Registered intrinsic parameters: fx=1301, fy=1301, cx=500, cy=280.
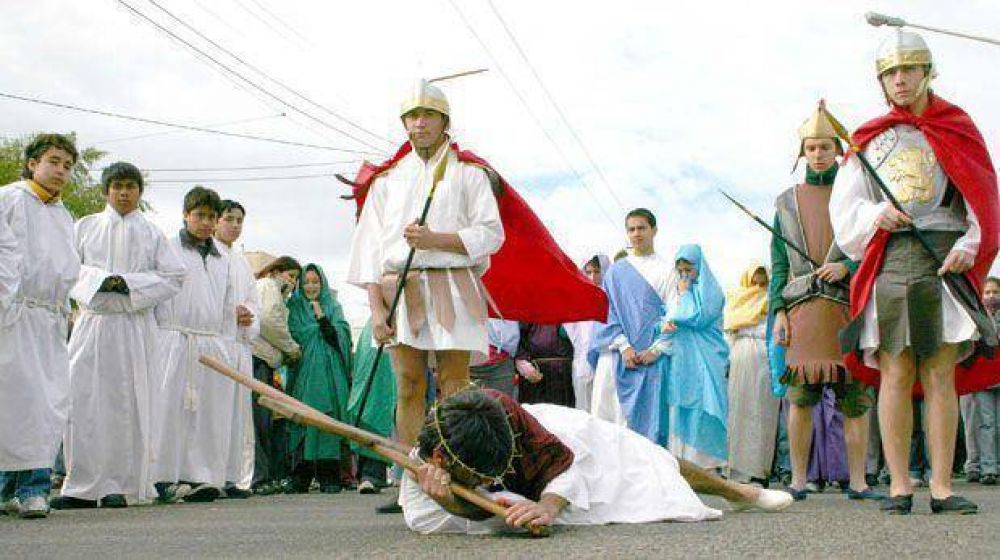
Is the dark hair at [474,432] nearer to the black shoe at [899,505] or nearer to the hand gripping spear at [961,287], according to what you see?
the black shoe at [899,505]

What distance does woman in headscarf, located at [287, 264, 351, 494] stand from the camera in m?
10.5

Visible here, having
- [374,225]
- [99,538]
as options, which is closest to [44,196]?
[374,225]

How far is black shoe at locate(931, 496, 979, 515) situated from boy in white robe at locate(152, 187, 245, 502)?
4.80 m

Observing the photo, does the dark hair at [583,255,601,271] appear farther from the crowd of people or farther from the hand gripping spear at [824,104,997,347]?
the hand gripping spear at [824,104,997,347]

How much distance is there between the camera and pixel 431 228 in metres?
6.39

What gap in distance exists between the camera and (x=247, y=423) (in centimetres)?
973

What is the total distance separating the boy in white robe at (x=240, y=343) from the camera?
920cm

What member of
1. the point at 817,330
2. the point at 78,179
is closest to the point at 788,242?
the point at 817,330

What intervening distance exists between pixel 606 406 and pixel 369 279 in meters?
4.65

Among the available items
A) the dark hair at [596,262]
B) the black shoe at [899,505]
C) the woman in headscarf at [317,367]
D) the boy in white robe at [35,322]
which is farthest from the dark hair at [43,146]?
the dark hair at [596,262]

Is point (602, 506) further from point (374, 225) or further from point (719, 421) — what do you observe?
point (719, 421)

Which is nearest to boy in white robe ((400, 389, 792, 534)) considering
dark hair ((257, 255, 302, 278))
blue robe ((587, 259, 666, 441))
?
blue robe ((587, 259, 666, 441))

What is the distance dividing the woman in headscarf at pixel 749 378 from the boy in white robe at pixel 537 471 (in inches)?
213

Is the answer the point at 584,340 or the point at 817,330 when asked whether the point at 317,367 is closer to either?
the point at 584,340
